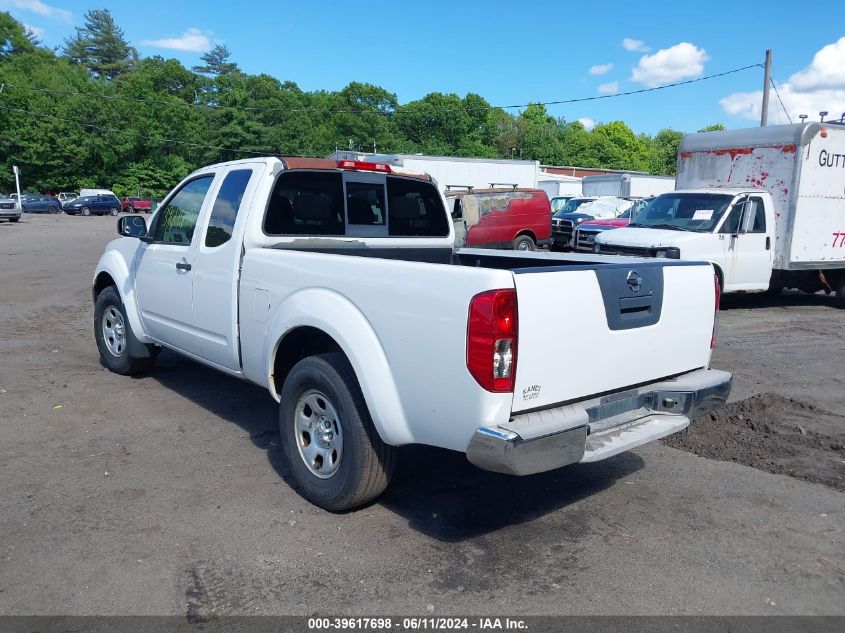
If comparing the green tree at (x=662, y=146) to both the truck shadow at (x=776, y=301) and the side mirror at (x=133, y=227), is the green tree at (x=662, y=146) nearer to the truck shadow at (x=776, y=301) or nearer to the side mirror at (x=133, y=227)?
the truck shadow at (x=776, y=301)

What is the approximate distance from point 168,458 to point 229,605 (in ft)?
6.41

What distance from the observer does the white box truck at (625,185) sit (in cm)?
3566

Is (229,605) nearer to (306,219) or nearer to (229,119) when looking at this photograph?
(306,219)

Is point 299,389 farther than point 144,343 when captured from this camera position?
No

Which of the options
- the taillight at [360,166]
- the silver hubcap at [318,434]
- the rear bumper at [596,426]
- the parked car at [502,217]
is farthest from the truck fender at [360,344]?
the parked car at [502,217]

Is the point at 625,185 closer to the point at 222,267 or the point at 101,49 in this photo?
the point at 222,267

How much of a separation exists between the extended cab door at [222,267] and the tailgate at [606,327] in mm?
2374

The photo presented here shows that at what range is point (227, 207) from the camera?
16.6 feet

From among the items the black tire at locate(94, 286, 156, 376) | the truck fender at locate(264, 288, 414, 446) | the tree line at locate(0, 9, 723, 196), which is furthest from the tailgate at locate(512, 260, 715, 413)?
the tree line at locate(0, 9, 723, 196)

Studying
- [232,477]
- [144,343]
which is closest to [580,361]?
[232,477]

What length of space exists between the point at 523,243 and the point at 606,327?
16531 millimetres

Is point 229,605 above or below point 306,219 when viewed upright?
below

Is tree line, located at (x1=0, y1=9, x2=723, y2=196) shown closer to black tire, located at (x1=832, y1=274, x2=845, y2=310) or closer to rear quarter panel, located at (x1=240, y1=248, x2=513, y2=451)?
black tire, located at (x1=832, y1=274, x2=845, y2=310)

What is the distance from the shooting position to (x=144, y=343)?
6.40 metres
